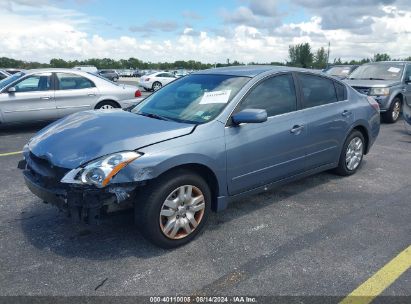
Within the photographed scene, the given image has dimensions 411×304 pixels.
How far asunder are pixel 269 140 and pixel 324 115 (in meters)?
1.13

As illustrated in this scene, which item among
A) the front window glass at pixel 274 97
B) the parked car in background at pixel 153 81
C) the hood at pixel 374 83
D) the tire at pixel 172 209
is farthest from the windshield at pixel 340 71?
the parked car in background at pixel 153 81

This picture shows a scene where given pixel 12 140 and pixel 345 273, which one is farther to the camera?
pixel 12 140

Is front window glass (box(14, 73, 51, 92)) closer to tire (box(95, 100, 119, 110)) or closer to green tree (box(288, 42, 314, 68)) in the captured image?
tire (box(95, 100, 119, 110))

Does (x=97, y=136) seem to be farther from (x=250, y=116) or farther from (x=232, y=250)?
(x=232, y=250)

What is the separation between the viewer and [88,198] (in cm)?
294

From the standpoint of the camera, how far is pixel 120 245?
342cm

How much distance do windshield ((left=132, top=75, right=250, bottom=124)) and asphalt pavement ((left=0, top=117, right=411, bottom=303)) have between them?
1.13 metres

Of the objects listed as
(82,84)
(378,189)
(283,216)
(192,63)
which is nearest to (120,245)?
(283,216)

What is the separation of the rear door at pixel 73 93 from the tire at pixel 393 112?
761 cm

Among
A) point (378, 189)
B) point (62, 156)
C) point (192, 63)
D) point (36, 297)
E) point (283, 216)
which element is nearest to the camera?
point (36, 297)

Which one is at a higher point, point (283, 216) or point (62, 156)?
point (62, 156)

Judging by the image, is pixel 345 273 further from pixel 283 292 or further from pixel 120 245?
pixel 120 245

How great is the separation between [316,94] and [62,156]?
10.1ft

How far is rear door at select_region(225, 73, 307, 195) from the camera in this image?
12.1ft
